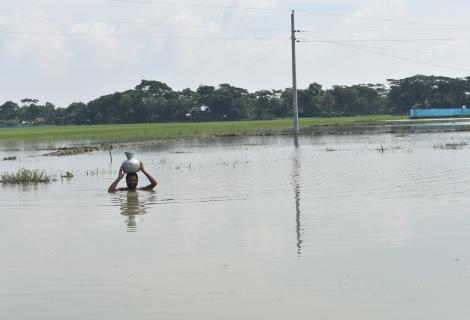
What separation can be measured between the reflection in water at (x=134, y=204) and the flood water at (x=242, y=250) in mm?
45

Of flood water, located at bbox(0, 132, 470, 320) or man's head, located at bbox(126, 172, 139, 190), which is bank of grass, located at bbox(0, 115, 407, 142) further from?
flood water, located at bbox(0, 132, 470, 320)

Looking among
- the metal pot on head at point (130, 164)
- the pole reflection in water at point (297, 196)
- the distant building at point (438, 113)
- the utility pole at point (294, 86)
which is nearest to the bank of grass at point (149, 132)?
the utility pole at point (294, 86)

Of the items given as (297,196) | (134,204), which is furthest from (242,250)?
(297,196)

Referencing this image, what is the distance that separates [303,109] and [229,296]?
119 meters

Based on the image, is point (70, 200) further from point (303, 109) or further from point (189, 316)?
point (303, 109)

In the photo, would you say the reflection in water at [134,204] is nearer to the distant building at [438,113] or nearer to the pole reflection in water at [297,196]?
the pole reflection in water at [297,196]

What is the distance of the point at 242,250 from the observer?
34.4 ft

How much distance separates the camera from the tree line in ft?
385

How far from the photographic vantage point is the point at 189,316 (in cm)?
751

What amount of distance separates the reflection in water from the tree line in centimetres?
9956

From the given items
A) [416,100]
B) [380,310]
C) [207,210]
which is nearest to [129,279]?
[380,310]

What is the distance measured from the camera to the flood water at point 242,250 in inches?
308

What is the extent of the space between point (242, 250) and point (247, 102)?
357 ft

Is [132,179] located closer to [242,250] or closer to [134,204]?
[134,204]
